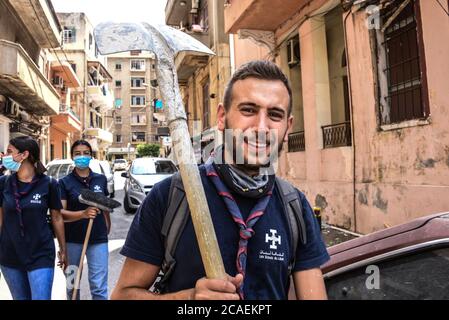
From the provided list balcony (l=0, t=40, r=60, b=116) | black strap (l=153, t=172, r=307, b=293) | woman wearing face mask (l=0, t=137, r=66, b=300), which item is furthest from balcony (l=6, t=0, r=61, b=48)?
black strap (l=153, t=172, r=307, b=293)

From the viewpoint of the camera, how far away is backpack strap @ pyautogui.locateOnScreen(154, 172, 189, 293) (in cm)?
121

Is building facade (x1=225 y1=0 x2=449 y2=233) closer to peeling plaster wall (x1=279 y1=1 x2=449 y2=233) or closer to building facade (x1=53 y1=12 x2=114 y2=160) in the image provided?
peeling plaster wall (x1=279 y1=1 x2=449 y2=233)

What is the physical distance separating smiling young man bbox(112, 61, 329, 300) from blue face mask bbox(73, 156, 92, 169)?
111 inches

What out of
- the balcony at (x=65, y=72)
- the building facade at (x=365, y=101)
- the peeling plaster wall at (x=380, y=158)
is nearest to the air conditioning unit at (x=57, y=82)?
the balcony at (x=65, y=72)

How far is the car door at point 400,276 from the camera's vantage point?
5.10ft

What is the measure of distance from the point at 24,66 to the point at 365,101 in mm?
10718

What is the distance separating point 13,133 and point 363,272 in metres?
16.9

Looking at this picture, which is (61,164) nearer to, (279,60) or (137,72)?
(279,60)

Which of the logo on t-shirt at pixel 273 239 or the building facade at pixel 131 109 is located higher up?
the building facade at pixel 131 109

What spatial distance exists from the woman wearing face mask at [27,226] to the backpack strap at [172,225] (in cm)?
211

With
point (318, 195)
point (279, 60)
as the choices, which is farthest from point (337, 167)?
point (279, 60)

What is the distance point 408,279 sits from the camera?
5.29ft

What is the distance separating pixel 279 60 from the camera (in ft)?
33.7

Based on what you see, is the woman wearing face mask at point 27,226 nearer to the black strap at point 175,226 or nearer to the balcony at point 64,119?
the black strap at point 175,226
